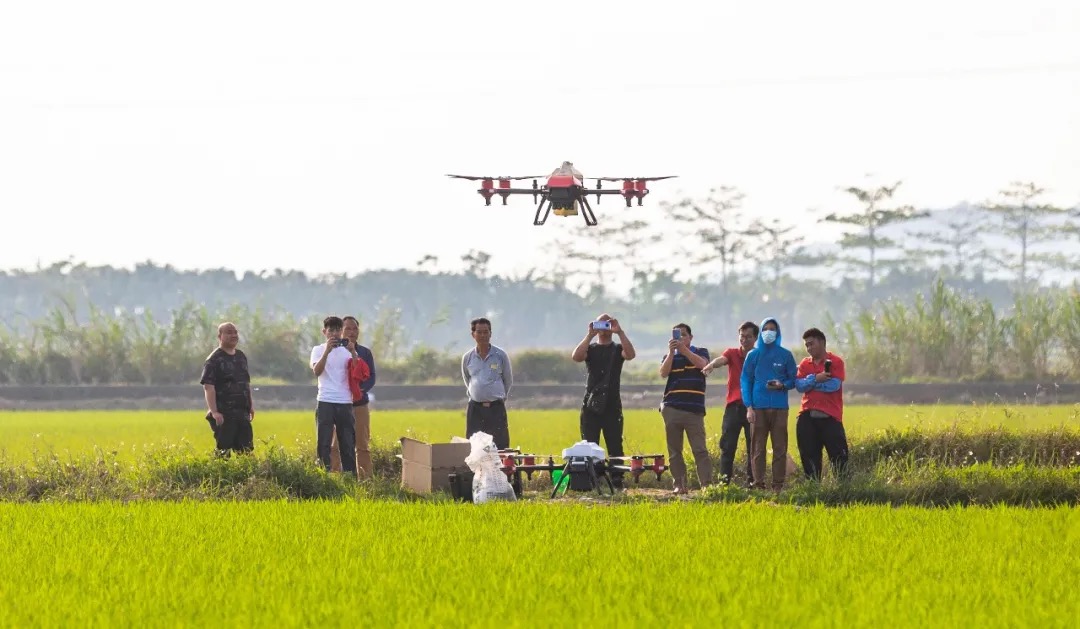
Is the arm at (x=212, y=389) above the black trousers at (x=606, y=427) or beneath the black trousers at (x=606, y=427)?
above

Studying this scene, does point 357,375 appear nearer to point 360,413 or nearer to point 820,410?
point 360,413

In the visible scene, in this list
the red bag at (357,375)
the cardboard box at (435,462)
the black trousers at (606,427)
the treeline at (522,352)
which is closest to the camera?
the cardboard box at (435,462)

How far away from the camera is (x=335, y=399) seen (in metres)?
12.9

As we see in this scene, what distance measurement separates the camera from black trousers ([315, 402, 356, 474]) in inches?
510

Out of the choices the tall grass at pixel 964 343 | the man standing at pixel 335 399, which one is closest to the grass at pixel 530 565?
the man standing at pixel 335 399

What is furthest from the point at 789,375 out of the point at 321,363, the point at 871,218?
the point at 871,218

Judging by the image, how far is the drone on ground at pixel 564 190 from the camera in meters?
14.0

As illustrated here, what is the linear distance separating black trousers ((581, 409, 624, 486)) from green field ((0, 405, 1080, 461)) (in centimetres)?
238

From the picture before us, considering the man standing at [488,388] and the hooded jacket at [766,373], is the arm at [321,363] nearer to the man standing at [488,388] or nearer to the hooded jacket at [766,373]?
the man standing at [488,388]

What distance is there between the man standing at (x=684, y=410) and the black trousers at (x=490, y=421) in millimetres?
1507

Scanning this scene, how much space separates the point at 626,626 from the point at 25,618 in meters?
2.71

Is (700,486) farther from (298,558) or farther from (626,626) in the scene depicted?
(626,626)

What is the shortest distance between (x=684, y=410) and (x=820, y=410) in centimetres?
120

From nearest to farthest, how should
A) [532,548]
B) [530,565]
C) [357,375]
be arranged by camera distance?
[530,565]
[532,548]
[357,375]
